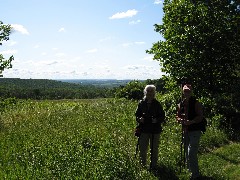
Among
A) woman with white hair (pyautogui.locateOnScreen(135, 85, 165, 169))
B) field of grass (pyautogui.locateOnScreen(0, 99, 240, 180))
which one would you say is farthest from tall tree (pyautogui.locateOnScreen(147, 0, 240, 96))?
woman with white hair (pyautogui.locateOnScreen(135, 85, 165, 169))

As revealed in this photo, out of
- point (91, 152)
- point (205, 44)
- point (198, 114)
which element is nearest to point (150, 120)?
point (198, 114)

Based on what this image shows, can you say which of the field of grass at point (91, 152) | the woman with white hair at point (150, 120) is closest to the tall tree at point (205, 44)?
the field of grass at point (91, 152)

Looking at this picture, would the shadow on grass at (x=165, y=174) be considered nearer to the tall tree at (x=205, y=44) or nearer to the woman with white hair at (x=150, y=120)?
the woman with white hair at (x=150, y=120)

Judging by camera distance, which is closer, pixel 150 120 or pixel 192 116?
pixel 192 116

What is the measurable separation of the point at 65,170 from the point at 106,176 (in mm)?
1117

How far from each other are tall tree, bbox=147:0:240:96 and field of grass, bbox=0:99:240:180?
105 inches

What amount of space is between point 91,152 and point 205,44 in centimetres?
838

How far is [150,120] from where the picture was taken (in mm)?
9188

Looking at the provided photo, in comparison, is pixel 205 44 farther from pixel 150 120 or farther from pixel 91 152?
pixel 91 152

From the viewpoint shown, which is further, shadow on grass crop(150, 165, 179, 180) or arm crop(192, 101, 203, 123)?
shadow on grass crop(150, 165, 179, 180)

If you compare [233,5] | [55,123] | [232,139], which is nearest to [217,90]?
[232,139]

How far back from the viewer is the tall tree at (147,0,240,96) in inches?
615

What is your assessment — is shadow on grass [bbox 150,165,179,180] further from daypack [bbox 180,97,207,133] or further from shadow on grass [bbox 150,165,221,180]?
daypack [bbox 180,97,207,133]

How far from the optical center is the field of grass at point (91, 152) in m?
8.51
